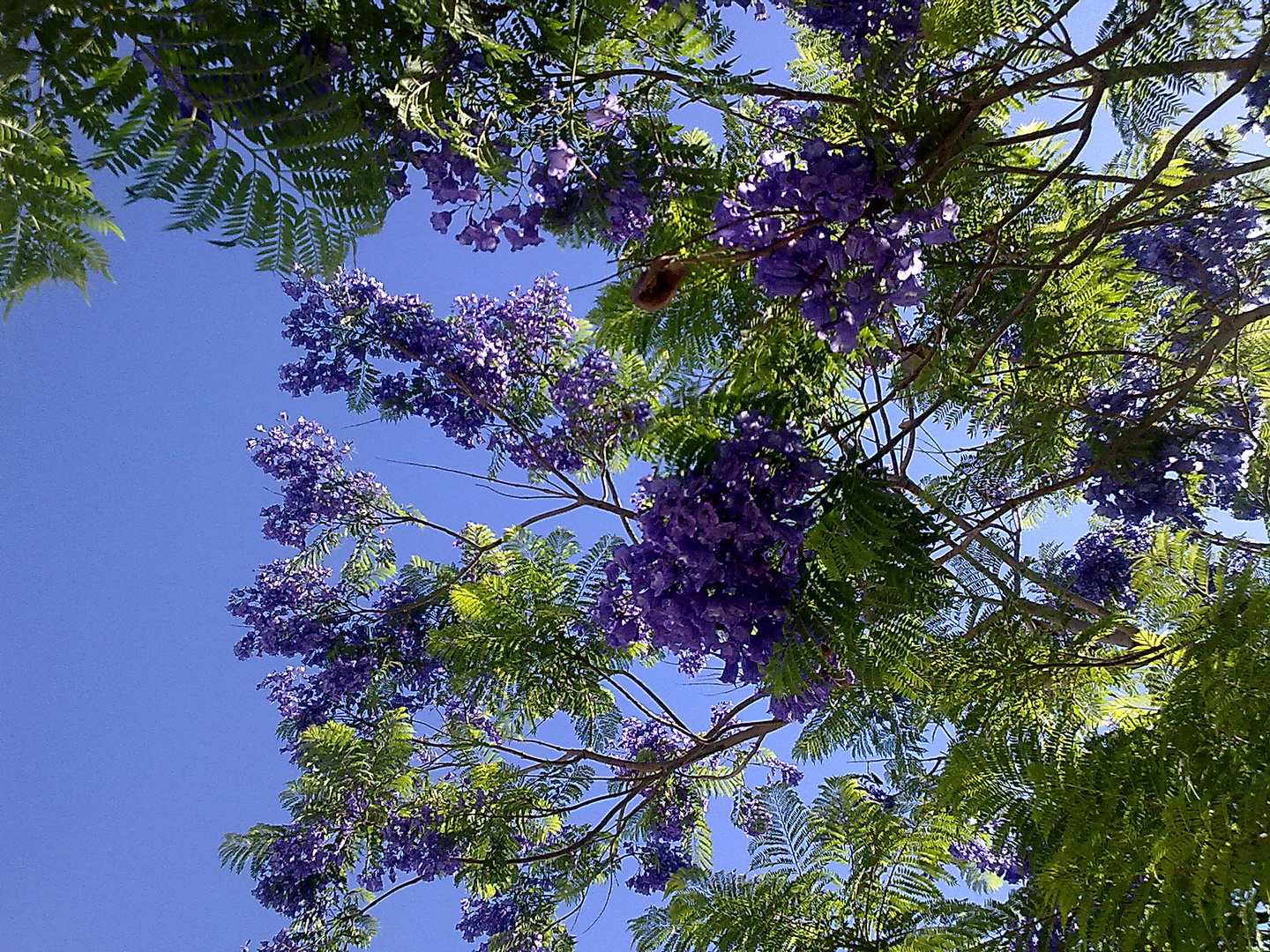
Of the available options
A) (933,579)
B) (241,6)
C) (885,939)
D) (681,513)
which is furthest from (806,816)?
(241,6)

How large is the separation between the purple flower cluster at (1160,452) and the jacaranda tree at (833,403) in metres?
0.02

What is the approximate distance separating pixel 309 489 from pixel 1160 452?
4.66 meters

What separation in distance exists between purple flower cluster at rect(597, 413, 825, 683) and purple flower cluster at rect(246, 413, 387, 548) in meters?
3.73

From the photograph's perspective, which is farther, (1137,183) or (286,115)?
(1137,183)

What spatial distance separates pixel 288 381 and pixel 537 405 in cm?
176

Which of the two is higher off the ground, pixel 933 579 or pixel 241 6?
pixel 241 6

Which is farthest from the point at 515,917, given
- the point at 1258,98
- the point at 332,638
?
the point at 1258,98

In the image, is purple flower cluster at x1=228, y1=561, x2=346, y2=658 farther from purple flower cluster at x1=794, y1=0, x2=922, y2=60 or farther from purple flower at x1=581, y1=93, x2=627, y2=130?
purple flower cluster at x1=794, y1=0, x2=922, y2=60

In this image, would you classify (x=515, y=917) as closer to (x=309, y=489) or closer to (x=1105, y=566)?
(x=309, y=489)

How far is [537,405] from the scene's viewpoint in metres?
5.09

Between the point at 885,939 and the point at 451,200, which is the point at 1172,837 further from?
the point at 451,200

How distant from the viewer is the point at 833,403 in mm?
2359

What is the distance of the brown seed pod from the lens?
175cm

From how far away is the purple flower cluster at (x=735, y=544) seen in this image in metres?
2.00
